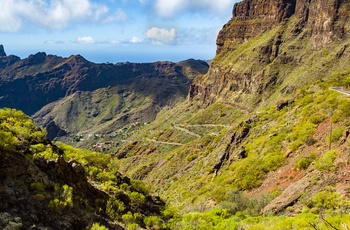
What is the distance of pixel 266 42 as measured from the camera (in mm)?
133375

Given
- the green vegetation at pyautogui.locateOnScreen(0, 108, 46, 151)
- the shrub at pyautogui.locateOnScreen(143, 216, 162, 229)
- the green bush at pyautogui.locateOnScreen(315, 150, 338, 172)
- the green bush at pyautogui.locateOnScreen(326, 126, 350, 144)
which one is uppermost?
the green vegetation at pyautogui.locateOnScreen(0, 108, 46, 151)

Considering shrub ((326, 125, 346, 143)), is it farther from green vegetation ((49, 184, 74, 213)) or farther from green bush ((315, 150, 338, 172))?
green vegetation ((49, 184, 74, 213))

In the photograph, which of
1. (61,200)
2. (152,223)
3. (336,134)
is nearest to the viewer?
(61,200)

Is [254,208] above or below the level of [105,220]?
below

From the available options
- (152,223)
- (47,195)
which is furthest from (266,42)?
(47,195)

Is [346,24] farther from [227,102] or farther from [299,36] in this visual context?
[227,102]

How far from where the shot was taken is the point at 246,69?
132m

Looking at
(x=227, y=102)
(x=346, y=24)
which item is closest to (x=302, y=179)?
(x=346, y=24)

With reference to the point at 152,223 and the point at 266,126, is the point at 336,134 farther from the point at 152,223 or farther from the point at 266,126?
the point at 266,126

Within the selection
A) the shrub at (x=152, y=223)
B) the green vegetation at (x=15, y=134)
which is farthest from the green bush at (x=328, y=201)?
the green vegetation at (x=15, y=134)

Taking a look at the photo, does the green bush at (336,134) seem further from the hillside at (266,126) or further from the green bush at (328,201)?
the green bush at (328,201)

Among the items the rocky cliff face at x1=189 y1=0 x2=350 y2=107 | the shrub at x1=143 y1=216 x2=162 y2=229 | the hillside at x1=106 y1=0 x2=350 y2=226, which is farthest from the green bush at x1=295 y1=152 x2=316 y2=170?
the rocky cliff face at x1=189 y1=0 x2=350 y2=107

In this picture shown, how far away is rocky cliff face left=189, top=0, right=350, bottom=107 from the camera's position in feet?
364

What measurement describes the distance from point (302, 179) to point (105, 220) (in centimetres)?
1605
